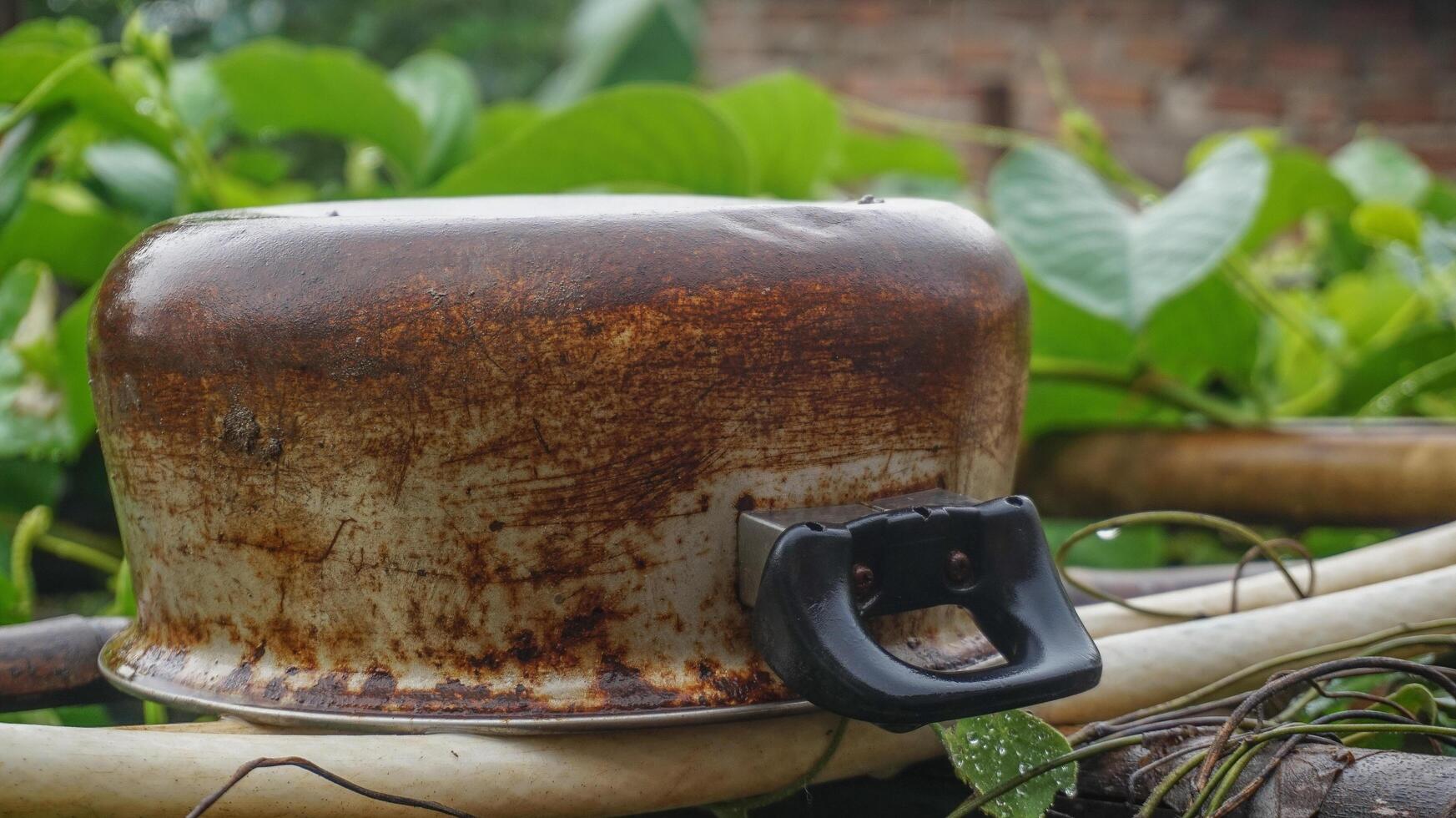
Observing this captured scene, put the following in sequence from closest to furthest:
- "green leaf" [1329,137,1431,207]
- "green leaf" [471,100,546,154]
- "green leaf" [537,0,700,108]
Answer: "green leaf" [471,100,546,154]
"green leaf" [1329,137,1431,207]
"green leaf" [537,0,700,108]

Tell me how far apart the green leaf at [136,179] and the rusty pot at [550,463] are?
747 mm

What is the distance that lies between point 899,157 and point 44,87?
1.07m

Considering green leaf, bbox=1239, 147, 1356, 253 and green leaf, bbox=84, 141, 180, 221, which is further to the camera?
green leaf, bbox=1239, 147, 1356, 253

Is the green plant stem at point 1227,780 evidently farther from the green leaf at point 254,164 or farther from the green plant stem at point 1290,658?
the green leaf at point 254,164

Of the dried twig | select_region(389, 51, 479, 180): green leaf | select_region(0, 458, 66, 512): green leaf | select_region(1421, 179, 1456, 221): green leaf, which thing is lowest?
select_region(0, 458, 66, 512): green leaf

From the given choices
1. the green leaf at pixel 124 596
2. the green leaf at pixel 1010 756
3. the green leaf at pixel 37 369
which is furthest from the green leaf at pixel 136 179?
A: the green leaf at pixel 1010 756

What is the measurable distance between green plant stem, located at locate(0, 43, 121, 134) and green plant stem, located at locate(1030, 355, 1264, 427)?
33.0 inches

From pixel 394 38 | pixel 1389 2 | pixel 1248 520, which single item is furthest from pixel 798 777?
pixel 394 38

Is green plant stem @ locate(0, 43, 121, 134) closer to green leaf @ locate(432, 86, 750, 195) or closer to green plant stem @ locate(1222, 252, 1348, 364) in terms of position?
green leaf @ locate(432, 86, 750, 195)

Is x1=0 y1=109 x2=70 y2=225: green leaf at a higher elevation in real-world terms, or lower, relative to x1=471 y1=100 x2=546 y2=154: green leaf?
higher

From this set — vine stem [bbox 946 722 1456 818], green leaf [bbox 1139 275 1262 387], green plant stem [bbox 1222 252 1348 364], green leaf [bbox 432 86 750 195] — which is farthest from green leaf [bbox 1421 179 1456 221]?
vine stem [bbox 946 722 1456 818]

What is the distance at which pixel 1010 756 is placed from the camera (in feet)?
1.74

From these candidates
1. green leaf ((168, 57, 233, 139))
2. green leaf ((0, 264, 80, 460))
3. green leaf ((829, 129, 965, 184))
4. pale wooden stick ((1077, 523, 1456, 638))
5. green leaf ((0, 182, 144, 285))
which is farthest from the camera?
green leaf ((829, 129, 965, 184))

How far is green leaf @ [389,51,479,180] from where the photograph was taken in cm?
130
